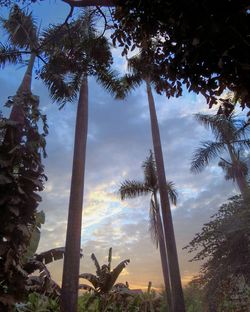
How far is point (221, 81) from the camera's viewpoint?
341 cm

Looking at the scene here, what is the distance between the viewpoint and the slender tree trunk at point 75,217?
1256cm

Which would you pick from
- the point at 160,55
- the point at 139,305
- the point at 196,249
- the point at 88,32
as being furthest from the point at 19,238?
the point at 196,249

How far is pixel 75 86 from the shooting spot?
17.5m

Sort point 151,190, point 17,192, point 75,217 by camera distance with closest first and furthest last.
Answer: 1. point 17,192
2. point 75,217
3. point 151,190

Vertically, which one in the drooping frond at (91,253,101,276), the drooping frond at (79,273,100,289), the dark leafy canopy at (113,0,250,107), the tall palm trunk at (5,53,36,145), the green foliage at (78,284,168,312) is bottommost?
the dark leafy canopy at (113,0,250,107)

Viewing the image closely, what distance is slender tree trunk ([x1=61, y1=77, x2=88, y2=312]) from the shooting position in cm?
1256

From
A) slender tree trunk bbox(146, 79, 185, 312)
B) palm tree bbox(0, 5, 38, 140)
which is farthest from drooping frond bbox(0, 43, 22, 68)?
slender tree trunk bbox(146, 79, 185, 312)

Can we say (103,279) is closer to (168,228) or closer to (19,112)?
(168,228)

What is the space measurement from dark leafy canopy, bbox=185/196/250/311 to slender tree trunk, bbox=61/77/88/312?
35.7 ft

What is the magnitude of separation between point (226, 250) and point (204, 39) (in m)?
20.5

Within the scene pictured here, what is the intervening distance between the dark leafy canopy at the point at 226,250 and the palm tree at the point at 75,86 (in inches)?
429

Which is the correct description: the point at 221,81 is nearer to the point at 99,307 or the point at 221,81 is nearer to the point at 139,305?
the point at 99,307

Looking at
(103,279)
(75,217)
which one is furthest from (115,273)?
(75,217)

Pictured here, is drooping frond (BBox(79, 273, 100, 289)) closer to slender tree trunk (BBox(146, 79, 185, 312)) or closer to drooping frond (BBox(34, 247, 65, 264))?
drooping frond (BBox(34, 247, 65, 264))
